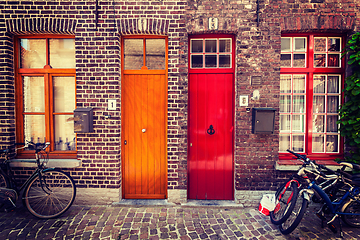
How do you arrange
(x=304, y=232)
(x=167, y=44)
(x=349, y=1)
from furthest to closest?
1. (x=167, y=44)
2. (x=349, y=1)
3. (x=304, y=232)

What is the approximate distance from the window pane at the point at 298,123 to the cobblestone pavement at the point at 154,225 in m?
1.61

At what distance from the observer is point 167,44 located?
12.3 ft

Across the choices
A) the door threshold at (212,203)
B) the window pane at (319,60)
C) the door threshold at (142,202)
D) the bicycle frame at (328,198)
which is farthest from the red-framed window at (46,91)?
the window pane at (319,60)

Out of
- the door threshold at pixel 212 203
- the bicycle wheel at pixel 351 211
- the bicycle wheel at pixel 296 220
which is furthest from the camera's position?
the door threshold at pixel 212 203

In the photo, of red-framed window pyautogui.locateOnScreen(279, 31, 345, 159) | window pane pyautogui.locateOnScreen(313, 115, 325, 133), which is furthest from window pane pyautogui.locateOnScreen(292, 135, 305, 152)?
window pane pyautogui.locateOnScreen(313, 115, 325, 133)

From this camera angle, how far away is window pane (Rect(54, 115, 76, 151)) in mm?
3881

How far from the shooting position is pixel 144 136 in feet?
12.4

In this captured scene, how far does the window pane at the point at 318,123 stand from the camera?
12.5 ft

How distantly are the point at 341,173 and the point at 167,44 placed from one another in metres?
3.89

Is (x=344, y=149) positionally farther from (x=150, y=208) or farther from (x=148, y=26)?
(x=148, y=26)

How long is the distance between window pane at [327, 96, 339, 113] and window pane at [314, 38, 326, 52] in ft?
3.34

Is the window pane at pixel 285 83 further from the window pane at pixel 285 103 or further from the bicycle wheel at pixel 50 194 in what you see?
the bicycle wheel at pixel 50 194

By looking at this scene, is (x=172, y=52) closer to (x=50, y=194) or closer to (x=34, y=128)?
(x=34, y=128)

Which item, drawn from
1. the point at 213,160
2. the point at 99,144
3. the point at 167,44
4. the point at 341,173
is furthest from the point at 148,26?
the point at 341,173
